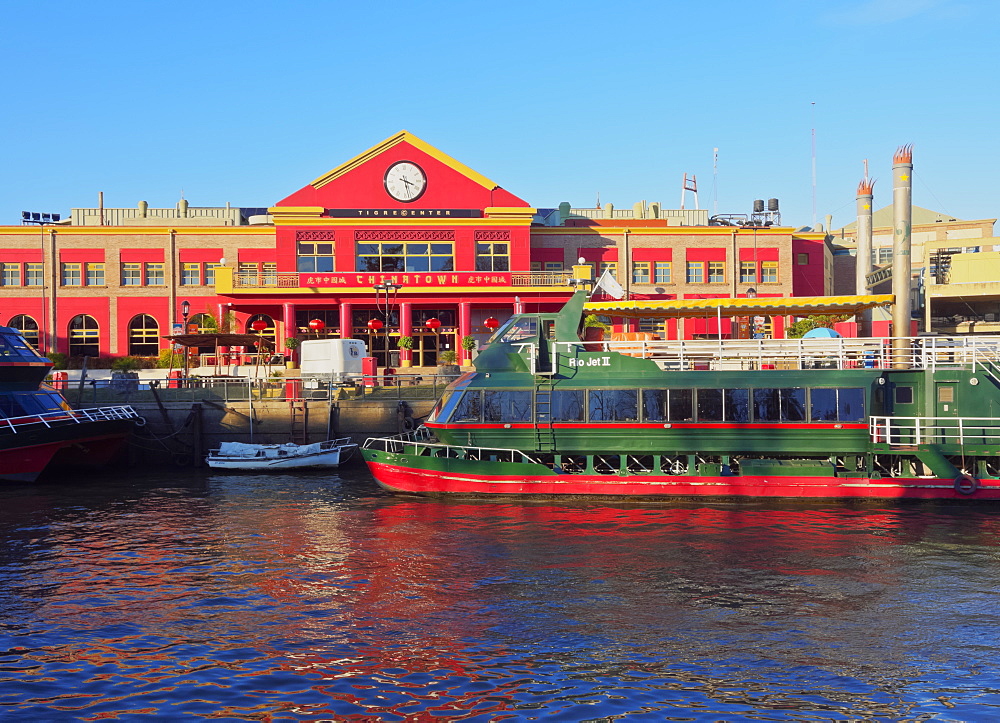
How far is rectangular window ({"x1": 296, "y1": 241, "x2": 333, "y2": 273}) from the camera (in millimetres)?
55625

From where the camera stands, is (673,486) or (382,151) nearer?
(673,486)

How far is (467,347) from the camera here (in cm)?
4834

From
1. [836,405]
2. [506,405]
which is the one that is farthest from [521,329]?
[836,405]

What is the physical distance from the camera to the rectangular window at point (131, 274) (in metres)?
59.1

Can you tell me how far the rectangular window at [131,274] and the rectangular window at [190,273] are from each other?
2736 millimetres

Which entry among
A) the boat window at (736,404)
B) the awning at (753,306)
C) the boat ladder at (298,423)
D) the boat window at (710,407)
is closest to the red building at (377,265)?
the boat ladder at (298,423)

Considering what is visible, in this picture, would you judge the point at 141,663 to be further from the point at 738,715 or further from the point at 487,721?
the point at 738,715

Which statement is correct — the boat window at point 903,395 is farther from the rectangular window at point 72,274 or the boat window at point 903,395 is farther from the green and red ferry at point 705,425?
the rectangular window at point 72,274

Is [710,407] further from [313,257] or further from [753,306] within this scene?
[313,257]

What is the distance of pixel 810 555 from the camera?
2066 cm

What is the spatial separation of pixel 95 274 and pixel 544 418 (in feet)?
138

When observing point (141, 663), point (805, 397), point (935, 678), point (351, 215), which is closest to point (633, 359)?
point (805, 397)

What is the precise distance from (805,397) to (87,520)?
69.2ft

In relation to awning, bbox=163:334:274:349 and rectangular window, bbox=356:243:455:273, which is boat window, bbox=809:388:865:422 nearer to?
awning, bbox=163:334:274:349
